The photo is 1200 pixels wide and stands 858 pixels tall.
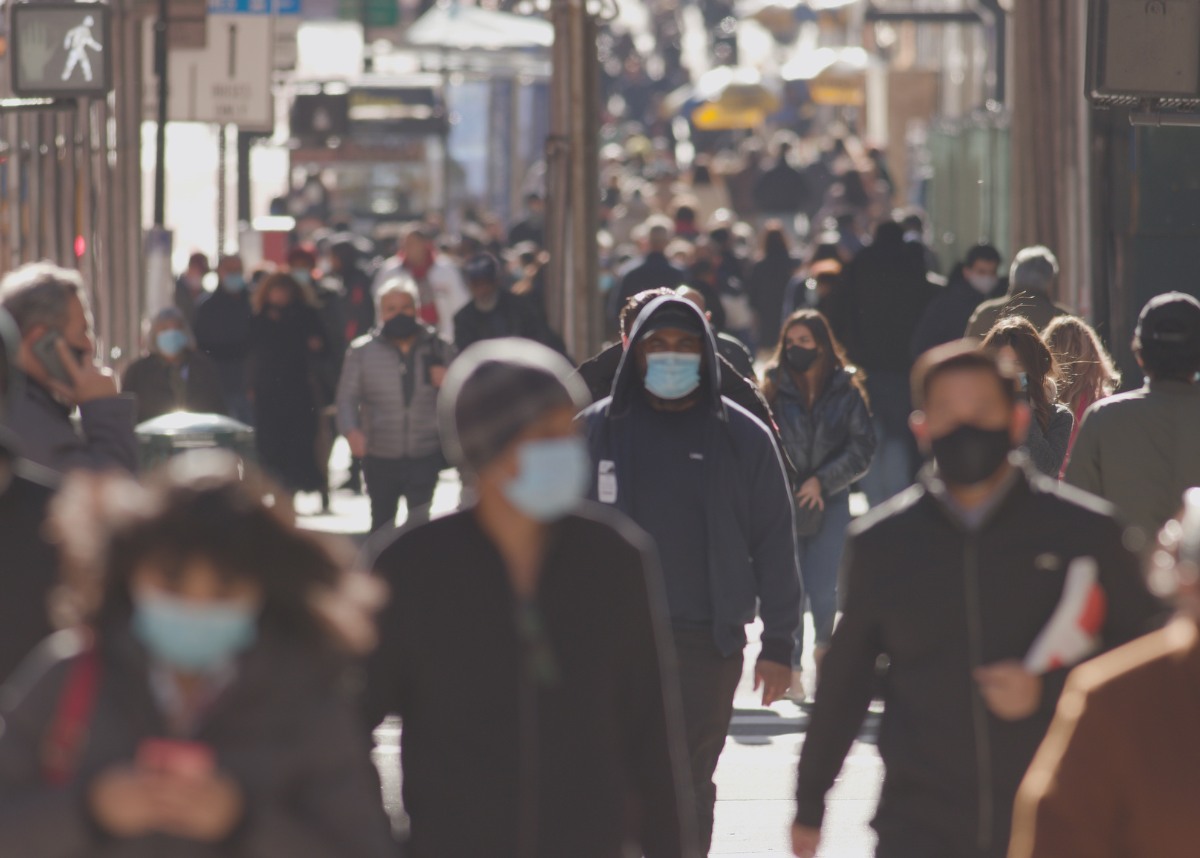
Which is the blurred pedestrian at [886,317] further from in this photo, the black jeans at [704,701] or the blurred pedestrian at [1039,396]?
the black jeans at [704,701]

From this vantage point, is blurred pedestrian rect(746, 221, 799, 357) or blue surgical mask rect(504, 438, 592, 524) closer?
blue surgical mask rect(504, 438, 592, 524)

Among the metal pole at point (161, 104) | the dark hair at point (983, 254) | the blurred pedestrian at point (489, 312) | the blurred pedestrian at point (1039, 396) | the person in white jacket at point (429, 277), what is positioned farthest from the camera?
the person in white jacket at point (429, 277)

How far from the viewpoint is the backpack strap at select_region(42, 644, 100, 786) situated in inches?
138

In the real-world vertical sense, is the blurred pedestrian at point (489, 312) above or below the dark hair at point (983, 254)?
below

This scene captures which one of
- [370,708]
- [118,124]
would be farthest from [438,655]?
[118,124]

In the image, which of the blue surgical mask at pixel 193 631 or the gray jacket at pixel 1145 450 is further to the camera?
the gray jacket at pixel 1145 450

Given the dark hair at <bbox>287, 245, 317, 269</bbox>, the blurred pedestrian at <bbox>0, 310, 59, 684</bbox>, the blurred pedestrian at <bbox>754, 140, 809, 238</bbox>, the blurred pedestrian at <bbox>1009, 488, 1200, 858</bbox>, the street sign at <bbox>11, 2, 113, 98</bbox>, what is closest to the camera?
the blurred pedestrian at <bbox>1009, 488, 1200, 858</bbox>

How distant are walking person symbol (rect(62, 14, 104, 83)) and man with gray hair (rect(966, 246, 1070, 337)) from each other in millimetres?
4847

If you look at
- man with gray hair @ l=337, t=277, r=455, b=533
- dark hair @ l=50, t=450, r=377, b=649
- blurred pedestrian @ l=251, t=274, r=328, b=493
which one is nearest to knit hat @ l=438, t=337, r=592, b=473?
dark hair @ l=50, t=450, r=377, b=649

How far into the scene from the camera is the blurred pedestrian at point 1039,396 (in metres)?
9.16

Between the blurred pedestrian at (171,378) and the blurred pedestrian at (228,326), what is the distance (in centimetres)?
372

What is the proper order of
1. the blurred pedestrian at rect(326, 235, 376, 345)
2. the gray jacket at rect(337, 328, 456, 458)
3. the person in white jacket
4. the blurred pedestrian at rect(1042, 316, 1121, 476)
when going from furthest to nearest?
the blurred pedestrian at rect(326, 235, 376, 345) → the person in white jacket → the gray jacket at rect(337, 328, 456, 458) → the blurred pedestrian at rect(1042, 316, 1121, 476)

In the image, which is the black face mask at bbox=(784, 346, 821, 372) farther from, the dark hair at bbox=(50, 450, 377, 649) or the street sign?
the dark hair at bbox=(50, 450, 377, 649)

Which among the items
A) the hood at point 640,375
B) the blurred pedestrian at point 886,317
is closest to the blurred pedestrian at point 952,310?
the blurred pedestrian at point 886,317
